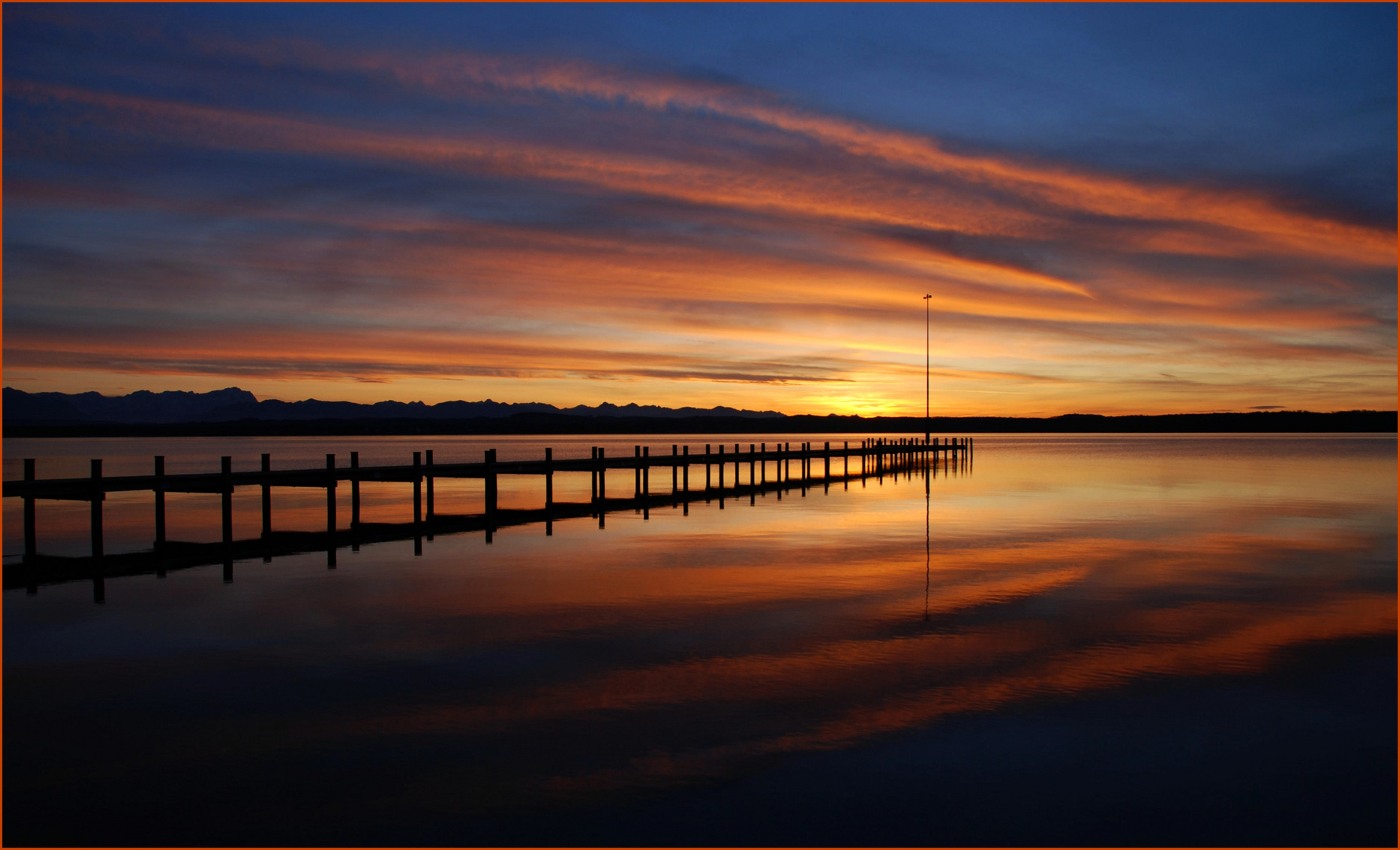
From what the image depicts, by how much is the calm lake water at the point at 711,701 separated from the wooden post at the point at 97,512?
3.48ft

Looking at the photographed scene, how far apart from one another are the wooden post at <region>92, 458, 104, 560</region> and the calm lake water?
3.48 feet

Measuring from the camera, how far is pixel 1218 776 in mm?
7727

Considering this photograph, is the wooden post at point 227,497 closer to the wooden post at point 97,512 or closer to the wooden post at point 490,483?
the wooden post at point 97,512

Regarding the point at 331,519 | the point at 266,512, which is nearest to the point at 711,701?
the point at 331,519

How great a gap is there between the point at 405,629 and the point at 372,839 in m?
6.66

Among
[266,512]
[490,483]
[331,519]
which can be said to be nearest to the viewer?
[331,519]

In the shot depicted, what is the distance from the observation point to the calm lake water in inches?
277

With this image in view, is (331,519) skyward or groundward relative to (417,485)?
groundward

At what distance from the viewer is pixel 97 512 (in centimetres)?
1831

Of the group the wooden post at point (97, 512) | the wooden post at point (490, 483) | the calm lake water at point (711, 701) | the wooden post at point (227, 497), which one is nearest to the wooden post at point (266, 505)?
the wooden post at point (227, 497)

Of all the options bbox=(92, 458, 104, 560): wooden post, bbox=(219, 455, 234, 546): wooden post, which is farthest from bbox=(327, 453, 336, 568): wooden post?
bbox=(92, 458, 104, 560): wooden post

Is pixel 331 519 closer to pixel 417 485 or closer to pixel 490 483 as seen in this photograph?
pixel 417 485

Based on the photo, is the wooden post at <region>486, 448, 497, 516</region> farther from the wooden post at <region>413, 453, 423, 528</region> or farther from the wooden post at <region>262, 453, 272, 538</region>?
the wooden post at <region>262, 453, 272, 538</region>

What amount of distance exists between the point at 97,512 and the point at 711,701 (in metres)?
14.8
